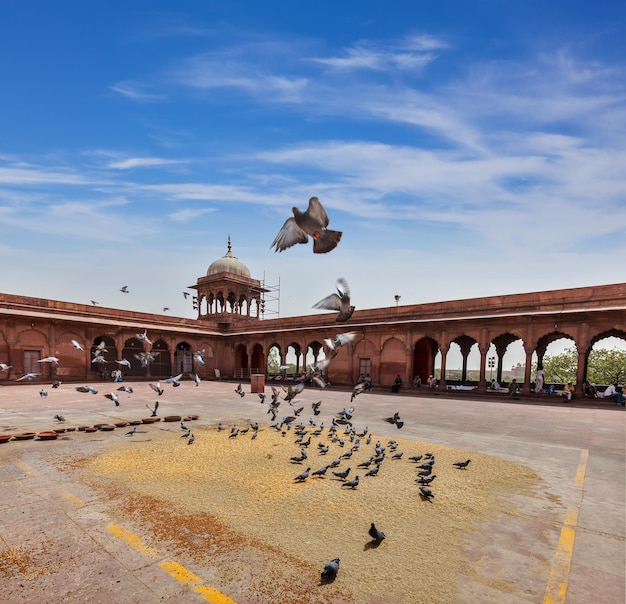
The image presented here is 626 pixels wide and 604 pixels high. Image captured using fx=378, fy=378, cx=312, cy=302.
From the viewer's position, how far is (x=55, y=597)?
308cm

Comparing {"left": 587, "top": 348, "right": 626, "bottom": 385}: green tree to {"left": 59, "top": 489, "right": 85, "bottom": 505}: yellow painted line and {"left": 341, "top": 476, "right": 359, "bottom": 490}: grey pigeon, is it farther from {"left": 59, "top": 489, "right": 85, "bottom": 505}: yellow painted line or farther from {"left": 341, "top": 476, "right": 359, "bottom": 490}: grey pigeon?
{"left": 59, "top": 489, "right": 85, "bottom": 505}: yellow painted line

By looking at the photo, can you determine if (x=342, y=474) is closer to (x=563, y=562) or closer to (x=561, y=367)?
(x=563, y=562)

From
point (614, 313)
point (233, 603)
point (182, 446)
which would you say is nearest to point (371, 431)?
point (182, 446)

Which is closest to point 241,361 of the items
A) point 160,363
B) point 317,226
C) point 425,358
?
point 160,363

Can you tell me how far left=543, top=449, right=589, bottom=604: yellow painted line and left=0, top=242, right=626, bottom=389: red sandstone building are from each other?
18.0m

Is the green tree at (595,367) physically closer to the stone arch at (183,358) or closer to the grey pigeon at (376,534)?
the stone arch at (183,358)

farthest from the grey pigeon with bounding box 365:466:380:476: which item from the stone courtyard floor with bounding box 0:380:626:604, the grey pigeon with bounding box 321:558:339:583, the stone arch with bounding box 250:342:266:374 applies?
the stone arch with bounding box 250:342:266:374

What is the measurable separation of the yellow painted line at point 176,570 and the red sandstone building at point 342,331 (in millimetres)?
21101

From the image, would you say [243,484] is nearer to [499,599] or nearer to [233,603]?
[233,603]

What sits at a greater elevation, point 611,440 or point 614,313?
point 614,313

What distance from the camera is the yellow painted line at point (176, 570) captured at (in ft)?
10.2

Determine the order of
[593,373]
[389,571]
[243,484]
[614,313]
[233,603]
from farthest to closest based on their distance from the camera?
[593,373], [614,313], [243,484], [389,571], [233,603]

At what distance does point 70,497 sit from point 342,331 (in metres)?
24.4

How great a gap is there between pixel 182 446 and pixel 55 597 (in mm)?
5093
